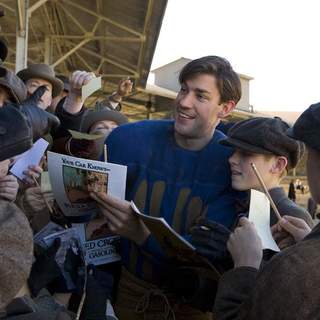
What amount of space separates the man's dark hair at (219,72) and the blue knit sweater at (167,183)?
22cm

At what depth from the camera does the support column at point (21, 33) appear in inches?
291

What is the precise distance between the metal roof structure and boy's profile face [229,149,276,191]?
18.6 feet

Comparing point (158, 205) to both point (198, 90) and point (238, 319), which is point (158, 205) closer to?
point (198, 90)

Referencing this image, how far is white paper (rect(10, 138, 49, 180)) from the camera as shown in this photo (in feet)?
8.06

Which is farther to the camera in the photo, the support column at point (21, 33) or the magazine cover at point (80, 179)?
the support column at point (21, 33)

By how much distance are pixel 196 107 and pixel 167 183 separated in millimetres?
374

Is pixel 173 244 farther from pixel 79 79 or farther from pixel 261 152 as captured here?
pixel 79 79

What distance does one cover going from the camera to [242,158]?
2.33 meters

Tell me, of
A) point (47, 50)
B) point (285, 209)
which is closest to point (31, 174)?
point (285, 209)

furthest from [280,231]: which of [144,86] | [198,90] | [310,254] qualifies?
[144,86]

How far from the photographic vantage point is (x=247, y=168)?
2.29 m

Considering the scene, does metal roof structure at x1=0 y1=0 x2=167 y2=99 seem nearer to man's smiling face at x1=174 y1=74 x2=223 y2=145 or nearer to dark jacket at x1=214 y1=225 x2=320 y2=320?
man's smiling face at x1=174 y1=74 x2=223 y2=145

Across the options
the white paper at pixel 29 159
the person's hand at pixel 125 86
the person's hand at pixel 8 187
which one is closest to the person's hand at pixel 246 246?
the person's hand at pixel 8 187

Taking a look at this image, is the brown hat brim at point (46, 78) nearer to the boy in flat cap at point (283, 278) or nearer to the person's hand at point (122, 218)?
the person's hand at point (122, 218)
